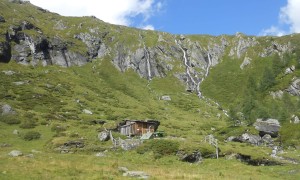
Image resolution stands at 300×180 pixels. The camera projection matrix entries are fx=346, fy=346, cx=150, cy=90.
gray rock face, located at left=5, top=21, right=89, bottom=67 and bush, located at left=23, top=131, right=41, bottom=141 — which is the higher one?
gray rock face, located at left=5, top=21, right=89, bottom=67

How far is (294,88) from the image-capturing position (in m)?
166

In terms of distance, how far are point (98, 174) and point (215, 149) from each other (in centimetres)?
2730

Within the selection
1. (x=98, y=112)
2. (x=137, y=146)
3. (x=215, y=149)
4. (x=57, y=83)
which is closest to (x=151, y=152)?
(x=137, y=146)

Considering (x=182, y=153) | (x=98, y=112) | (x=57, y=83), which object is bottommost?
(x=182, y=153)

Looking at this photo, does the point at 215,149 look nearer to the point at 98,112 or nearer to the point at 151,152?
the point at 151,152

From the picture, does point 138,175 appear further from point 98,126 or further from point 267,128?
point 267,128

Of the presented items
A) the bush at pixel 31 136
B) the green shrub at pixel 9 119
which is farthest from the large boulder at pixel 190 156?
the green shrub at pixel 9 119

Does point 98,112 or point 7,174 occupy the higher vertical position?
point 98,112

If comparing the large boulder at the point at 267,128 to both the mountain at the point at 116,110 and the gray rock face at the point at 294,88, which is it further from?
the gray rock face at the point at 294,88

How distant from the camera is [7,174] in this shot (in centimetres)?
2645

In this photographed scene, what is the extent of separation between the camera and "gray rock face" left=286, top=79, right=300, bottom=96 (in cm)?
16388

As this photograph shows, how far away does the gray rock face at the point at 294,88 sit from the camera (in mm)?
163875

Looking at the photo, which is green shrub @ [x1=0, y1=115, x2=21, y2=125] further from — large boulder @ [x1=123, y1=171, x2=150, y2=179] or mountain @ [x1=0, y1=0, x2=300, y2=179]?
large boulder @ [x1=123, y1=171, x2=150, y2=179]

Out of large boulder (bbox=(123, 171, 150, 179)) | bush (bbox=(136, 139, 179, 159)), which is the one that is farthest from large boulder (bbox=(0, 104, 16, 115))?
large boulder (bbox=(123, 171, 150, 179))
